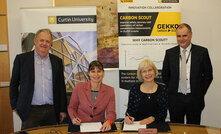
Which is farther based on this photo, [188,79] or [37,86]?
[188,79]

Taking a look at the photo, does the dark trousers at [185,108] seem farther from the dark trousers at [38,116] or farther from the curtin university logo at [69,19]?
the curtin university logo at [69,19]

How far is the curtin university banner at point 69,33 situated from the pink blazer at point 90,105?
4.60ft

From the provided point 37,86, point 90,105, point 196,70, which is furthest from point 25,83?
point 196,70

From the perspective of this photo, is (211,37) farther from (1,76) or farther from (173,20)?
(1,76)

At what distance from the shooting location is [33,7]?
371 cm

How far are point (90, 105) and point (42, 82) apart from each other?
68cm

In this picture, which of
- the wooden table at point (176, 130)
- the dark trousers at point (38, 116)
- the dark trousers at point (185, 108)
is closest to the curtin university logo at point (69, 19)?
the dark trousers at point (38, 116)

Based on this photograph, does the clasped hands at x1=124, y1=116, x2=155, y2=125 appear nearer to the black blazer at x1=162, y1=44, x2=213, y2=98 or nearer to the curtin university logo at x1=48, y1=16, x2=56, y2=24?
the black blazer at x1=162, y1=44, x2=213, y2=98

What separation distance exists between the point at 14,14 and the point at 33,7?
546 mm

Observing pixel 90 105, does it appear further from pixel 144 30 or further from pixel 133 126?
pixel 144 30

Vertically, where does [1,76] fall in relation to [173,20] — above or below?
below

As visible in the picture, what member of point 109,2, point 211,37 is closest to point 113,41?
point 109,2

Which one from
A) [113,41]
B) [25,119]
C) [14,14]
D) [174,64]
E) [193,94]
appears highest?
[14,14]

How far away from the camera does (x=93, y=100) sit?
8.09 feet
